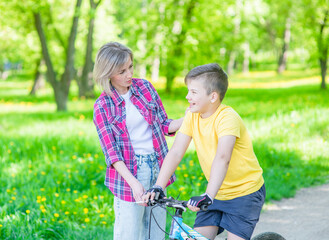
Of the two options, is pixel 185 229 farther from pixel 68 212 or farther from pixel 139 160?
pixel 68 212

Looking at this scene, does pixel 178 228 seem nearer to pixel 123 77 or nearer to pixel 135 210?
pixel 135 210

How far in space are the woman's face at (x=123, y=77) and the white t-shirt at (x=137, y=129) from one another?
95 millimetres

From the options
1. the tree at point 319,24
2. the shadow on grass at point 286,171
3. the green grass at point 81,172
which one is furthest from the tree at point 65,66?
the tree at point 319,24

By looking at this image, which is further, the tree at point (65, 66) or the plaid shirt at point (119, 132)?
the tree at point (65, 66)

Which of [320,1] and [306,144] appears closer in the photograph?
[306,144]

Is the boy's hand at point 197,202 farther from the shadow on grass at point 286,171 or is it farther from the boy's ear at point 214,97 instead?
the shadow on grass at point 286,171

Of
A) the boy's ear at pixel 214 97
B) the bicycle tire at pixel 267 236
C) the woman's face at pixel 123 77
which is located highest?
the woman's face at pixel 123 77

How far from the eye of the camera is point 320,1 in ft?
53.0

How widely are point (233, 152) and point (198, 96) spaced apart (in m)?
0.41

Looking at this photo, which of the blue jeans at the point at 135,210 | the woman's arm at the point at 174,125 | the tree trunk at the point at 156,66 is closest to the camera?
the blue jeans at the point at 135,210

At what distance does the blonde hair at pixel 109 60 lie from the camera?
9.11 ft

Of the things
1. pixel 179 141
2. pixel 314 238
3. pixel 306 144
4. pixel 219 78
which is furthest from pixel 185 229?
pixel 306 144

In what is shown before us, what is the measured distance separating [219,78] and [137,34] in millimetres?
17785

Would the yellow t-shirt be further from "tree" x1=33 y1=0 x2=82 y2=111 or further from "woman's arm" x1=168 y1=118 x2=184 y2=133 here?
"tree" x1=33 y1=0 x2=82 y2=111
